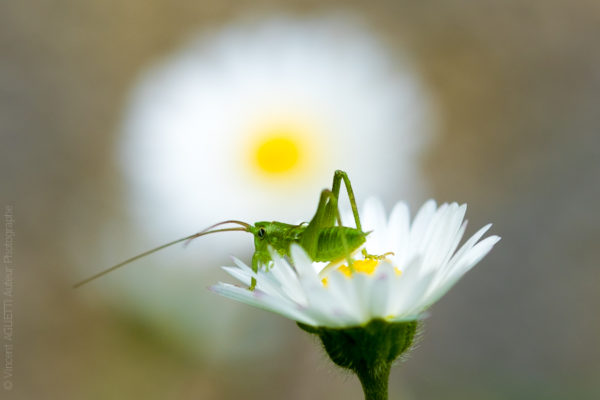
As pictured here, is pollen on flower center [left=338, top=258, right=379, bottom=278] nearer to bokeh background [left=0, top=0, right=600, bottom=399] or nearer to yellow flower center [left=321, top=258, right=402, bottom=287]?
yellow flower center [left=321, top=258, right=402, bottom=287]

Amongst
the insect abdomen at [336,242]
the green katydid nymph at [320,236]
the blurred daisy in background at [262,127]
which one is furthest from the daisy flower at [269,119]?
the insect abdomen at [336,242]

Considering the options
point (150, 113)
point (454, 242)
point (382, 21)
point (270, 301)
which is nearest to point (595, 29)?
point (382, 21)

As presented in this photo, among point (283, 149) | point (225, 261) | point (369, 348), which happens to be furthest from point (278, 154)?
point (369, 348)

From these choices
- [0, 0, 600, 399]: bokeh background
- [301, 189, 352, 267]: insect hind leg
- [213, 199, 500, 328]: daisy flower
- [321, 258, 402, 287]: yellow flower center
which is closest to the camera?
[213, 199, 500, 328]: daisy flower

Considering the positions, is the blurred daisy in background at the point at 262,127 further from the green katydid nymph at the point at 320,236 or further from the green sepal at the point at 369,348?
the green sepal at the point at 369,348

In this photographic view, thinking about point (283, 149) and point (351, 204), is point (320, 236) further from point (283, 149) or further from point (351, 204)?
point (283, 149)

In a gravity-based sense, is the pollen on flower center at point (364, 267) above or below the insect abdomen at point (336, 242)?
below


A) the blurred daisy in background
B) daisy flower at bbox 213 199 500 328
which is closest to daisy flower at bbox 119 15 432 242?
the blurred daisy in background
